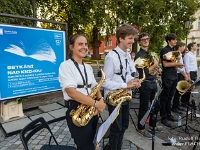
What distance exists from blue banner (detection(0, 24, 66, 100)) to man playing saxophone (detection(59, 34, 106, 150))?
7.92 feet

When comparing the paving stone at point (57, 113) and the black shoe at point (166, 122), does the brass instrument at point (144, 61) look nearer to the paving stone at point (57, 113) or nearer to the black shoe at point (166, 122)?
the black shoe at point (166, 122)

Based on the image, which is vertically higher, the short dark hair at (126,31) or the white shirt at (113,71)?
the short dark hair at (126,31)

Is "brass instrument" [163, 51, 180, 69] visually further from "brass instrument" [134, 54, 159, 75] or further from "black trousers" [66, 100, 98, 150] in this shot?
"black trousers" [66, 100, 98, 150]

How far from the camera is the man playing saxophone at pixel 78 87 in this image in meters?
1.93

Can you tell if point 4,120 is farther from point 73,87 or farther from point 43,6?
point 43,6

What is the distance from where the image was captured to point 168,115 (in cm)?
445

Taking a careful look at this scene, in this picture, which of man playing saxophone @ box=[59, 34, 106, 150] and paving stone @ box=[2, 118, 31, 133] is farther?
paving stone @ box=[2, 118, 31, 133]

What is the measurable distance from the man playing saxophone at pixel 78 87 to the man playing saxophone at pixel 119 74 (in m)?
0.37

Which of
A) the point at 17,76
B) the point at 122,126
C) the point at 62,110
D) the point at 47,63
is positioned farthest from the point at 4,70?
the point at 122,126

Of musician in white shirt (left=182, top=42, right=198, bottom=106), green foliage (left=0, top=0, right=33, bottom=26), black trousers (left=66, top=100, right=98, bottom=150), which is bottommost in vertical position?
black trousers (left=66, top=100, right=98, bottom=150)

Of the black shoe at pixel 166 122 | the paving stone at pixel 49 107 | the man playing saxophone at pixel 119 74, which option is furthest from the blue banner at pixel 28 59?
the black shoe at pixel 166 122

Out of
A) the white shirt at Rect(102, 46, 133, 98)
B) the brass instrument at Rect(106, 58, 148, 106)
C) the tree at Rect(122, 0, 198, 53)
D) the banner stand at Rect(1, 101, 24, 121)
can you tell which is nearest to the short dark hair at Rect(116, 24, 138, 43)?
the white shirt at Rect(102, 46, 133, 98)

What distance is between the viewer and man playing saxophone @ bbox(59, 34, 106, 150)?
193cm

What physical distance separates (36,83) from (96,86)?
272 centimetres
